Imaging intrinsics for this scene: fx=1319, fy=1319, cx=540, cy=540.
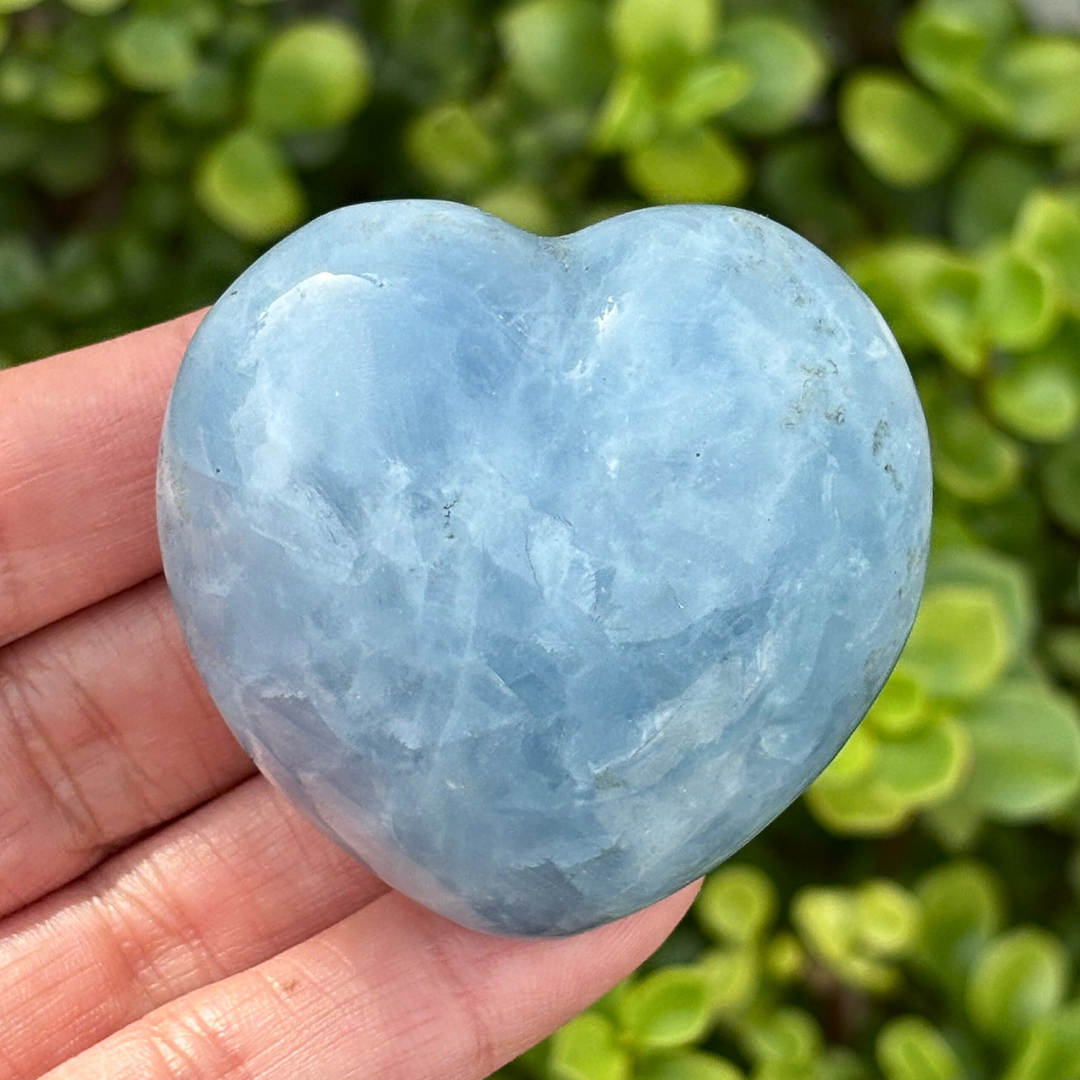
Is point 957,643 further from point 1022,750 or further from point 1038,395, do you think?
point 1038,395

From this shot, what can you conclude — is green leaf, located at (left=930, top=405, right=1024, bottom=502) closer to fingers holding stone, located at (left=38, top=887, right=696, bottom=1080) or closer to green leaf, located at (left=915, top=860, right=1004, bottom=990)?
green leaf, located at (left=915, top=860, right=1004, bottom=990)

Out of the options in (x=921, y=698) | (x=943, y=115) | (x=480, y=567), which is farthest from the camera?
(x=943, y=115)

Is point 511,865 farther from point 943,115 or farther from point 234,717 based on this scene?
point 943,115

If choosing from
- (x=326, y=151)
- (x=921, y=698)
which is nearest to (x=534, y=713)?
(x=921, y=698)

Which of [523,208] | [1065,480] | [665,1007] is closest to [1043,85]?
[1065,480]

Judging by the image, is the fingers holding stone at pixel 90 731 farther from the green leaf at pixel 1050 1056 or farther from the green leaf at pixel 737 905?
the green leaf at pixel 1050 1056

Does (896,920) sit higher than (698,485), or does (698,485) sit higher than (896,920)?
(698,485)

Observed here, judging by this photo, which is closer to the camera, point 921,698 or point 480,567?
point 480,567
